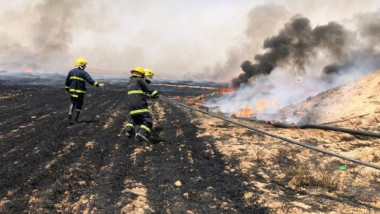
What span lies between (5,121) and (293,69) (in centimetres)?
2103

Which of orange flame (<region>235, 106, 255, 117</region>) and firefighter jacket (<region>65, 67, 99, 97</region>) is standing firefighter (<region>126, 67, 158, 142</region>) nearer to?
firefighter jacket (<region>65, 67, 99, 97</region>)

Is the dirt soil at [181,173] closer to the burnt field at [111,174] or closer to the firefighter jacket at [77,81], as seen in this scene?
the burnt field at [111,174]

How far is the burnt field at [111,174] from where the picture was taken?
155 inches

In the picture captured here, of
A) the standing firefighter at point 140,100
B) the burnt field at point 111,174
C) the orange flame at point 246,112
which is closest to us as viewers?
the burnt field at point 111,174

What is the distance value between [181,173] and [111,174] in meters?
1.21


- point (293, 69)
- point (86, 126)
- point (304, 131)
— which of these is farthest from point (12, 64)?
point (304, 131)

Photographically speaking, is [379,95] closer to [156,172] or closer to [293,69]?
[156,172]

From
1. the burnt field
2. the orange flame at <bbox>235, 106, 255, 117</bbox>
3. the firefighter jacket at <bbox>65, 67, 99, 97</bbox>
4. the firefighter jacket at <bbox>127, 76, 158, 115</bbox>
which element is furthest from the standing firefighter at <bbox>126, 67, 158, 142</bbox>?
the orange flame at <bbox>235, 106, 255, 117</bbox>

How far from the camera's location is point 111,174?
5.08m

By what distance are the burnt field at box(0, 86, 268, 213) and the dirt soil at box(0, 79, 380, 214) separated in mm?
15

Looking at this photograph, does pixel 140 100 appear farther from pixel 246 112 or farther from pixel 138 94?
pixel 246 112

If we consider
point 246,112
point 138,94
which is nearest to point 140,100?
point 138,94

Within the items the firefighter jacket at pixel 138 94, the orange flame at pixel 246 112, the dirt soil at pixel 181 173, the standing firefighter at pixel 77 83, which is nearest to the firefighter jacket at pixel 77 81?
the standing firefighter at pixel 77 83

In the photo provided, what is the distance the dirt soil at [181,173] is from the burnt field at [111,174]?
2cm
